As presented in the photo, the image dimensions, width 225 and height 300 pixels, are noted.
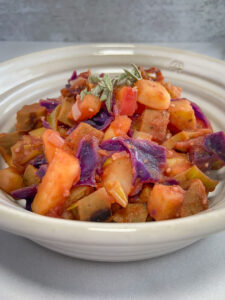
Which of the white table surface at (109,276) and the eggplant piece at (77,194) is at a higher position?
the eggplant piece at (77,194)

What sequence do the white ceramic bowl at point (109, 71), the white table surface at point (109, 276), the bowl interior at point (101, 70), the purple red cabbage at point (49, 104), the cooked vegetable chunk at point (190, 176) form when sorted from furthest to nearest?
1. the bowl interior at point (101, 70)
2. the purple red cabbage at point (49, 104)
3. the cooked vegetable chunk at point (190, 176)
4. the white table surface at point (109, 276)
5. the white ceramic bowl at point (109, 71)

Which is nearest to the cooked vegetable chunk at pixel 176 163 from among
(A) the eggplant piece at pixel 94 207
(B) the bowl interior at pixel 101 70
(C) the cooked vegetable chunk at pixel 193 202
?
(C) the cooked vegetable chunk at pixel 193 202

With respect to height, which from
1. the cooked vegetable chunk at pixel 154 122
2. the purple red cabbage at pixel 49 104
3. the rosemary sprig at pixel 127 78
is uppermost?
the rosemary sprig at pixel 127 78

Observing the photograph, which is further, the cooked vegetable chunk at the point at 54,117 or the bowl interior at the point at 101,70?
the bowl interior at the point at 101,70

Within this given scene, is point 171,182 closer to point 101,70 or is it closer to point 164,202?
point 164,202

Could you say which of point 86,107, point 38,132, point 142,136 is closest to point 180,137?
point 142,136

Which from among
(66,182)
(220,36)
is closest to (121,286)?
(66,182)

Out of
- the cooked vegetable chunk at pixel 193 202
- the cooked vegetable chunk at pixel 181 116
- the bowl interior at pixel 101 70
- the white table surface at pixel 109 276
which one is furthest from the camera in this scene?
the bowl interior at pixel 101 70

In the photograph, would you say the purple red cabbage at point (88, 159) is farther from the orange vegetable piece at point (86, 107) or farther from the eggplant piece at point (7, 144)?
the eggplant piece at point (7, 144)
